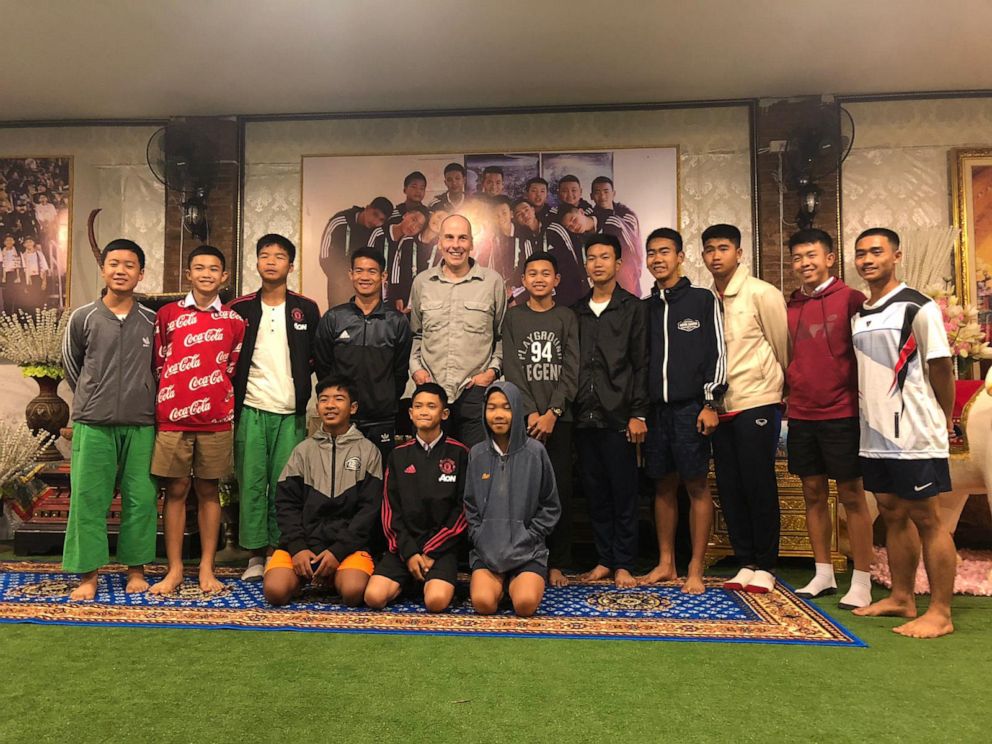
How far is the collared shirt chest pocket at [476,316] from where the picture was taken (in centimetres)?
352

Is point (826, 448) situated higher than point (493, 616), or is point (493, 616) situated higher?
point (826, 448)

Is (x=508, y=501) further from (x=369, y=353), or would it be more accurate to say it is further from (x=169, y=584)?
(x=169, y=584)

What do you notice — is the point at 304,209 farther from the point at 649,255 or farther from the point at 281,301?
the point at 649,255

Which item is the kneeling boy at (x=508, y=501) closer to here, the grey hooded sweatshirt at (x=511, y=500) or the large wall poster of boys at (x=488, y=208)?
the grey hooded sweatshirt at (x=511, y=500)

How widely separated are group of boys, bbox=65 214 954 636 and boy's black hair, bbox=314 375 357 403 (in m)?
0.01

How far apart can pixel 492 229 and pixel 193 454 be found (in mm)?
2851

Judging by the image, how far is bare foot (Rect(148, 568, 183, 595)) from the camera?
3184 mm

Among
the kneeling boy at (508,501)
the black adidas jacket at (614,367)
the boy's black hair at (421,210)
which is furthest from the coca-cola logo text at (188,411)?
the boy's black hair at (421,210)

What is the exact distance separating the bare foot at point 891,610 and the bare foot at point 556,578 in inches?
49.3

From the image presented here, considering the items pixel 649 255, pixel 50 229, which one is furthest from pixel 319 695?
pixel 50 229

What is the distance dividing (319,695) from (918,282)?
15.8 ft

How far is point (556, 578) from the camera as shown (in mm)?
3398

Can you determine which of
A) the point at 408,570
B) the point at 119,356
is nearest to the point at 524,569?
the point at 408,570

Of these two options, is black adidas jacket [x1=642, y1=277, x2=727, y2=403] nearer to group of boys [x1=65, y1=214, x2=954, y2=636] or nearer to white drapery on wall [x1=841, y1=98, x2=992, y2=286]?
group of boys [x1=65, y1=214, x2=954, y2=636]
